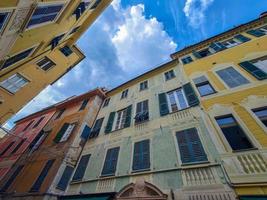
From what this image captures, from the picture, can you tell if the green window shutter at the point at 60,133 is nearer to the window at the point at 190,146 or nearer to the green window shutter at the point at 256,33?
the window at the point at 190,146

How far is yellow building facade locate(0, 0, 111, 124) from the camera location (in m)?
7.56

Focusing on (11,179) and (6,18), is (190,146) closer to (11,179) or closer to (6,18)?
(6,18)

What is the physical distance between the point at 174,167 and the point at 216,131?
7.71ft

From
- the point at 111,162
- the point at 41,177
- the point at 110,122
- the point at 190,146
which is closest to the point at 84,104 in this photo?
the point at 110,122

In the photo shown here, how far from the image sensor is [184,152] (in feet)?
22.5

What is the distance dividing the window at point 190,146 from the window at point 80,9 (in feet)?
40.5

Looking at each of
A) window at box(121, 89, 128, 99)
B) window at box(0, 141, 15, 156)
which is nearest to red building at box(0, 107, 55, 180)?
window at box(0, 141, 15, 156)

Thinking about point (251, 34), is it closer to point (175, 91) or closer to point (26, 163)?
point (175, 91)

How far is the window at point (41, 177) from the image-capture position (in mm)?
9773

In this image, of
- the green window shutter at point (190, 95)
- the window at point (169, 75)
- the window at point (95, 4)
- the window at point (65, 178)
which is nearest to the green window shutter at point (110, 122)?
the window at point (65, 178)

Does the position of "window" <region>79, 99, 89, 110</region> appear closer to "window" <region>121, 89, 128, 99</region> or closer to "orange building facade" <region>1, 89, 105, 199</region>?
"orange building facade" <region>1, 89, 105, 199</region>

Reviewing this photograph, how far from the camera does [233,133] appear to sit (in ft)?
20.7

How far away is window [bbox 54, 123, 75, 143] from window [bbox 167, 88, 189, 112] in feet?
27.4

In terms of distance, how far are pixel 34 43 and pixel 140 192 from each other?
38.7ft
